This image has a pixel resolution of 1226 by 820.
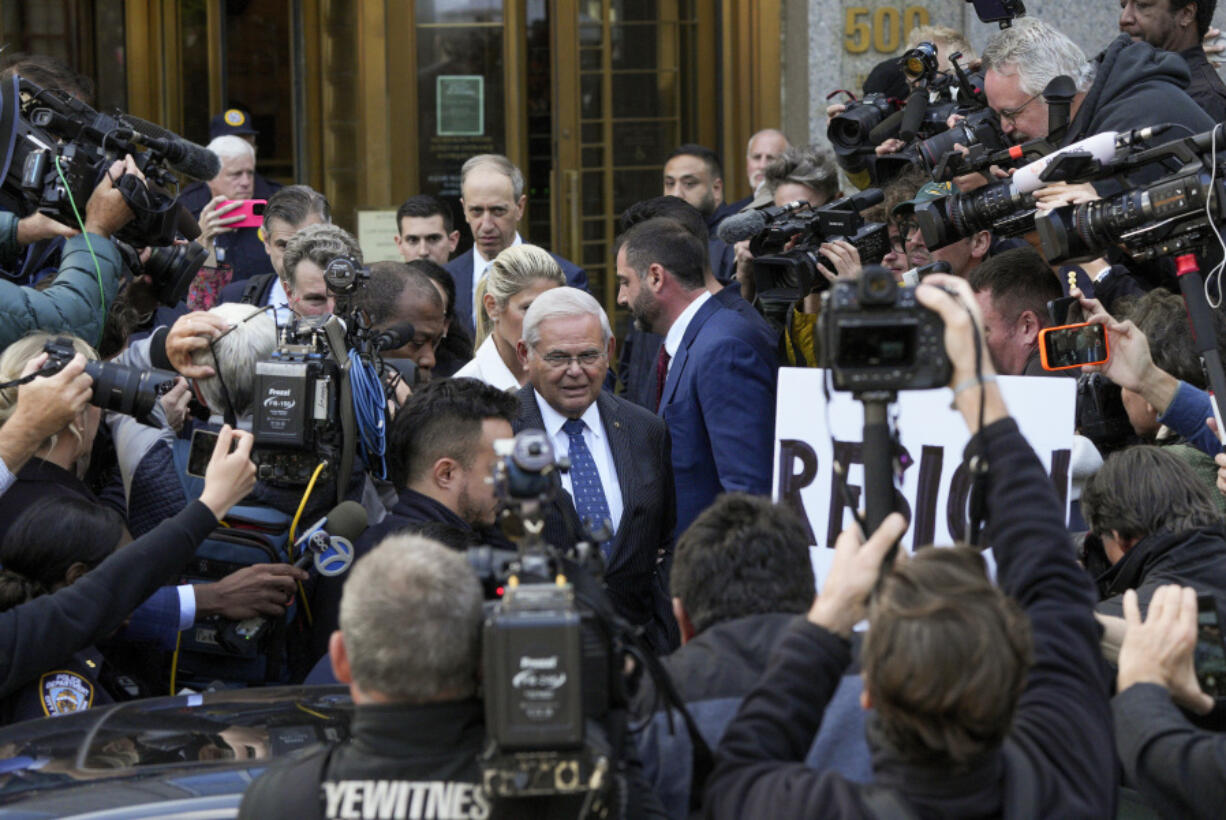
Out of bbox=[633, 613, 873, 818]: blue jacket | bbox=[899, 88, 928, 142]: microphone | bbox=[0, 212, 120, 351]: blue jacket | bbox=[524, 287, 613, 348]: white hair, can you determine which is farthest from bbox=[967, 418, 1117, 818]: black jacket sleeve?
bbox=[899, 88, 928, 142]: microphone

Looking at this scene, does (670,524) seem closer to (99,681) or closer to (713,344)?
(713,344)

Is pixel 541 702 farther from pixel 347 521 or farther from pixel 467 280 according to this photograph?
pixel 467 280

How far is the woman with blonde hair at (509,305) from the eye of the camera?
5570 mm

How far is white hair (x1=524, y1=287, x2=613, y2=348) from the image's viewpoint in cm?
477

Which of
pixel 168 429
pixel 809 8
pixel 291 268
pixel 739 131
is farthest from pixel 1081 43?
pixel 168 429

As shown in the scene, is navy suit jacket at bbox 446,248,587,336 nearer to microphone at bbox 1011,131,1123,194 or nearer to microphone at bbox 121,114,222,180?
microphone at bbox 121,114,222,180

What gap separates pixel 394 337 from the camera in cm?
506

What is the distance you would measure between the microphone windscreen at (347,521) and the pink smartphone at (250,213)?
352 centimetres

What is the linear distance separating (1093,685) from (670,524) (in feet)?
7.26

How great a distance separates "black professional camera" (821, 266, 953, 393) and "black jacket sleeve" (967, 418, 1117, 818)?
6.4 inches

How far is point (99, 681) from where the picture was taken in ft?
12.6

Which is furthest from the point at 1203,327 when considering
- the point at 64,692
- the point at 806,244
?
the point at 64,692

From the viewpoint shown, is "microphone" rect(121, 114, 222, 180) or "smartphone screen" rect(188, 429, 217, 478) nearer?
"smartphone screen" rect(188, 429, 217, 478)

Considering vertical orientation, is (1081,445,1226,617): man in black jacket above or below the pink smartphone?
below
